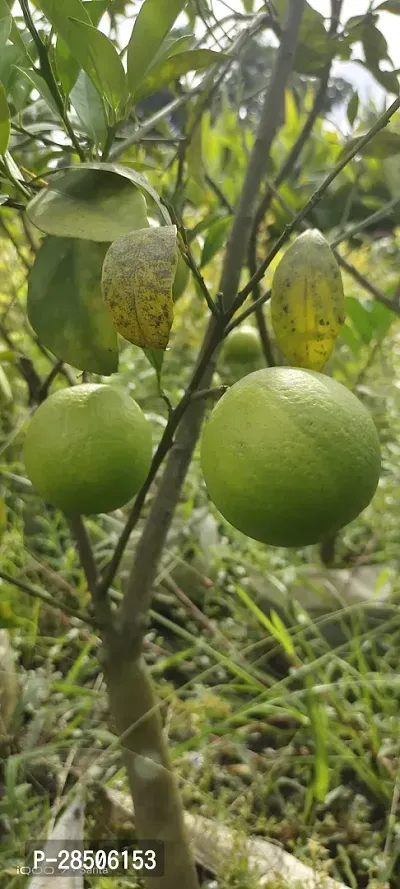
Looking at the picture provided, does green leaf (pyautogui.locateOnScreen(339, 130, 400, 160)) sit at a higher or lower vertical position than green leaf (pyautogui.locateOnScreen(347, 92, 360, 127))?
lower

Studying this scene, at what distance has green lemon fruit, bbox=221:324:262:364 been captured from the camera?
119cm

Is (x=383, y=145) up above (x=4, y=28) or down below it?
above

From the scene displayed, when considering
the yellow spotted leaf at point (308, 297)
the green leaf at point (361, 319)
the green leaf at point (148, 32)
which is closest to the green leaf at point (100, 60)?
the green leaf at point (148, 32)

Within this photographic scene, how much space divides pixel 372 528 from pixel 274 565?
266 millimetres

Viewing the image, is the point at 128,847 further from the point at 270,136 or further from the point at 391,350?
the point at 391,350

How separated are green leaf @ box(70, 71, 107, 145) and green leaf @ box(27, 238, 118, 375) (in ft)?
0.29

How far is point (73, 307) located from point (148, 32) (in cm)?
15

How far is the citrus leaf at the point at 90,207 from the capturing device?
0.31 meters

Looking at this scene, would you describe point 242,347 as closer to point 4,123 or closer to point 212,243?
point 212,243

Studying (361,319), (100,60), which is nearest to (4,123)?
(100,60)

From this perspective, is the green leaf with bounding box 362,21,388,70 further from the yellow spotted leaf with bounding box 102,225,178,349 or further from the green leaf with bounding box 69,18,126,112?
the yellow spotted leaf with bounding box 102,225,178,349
